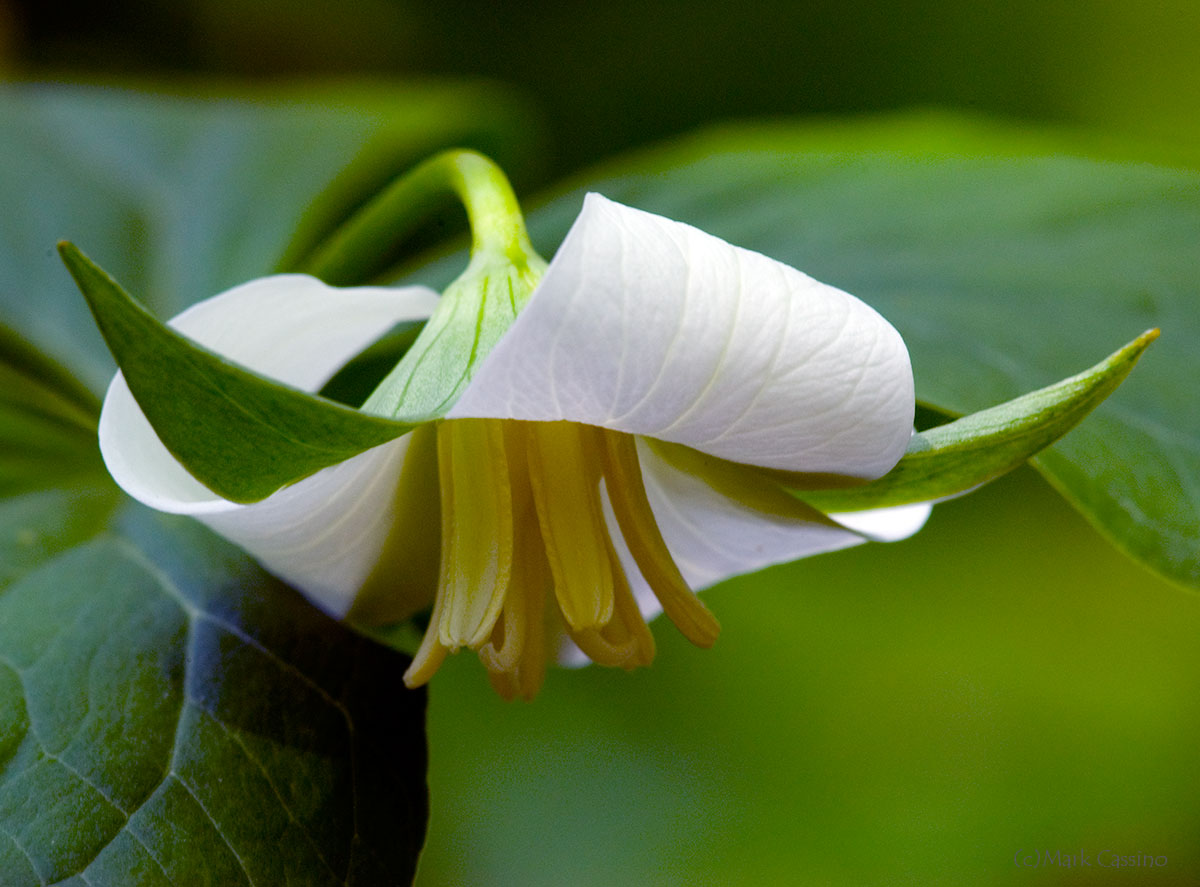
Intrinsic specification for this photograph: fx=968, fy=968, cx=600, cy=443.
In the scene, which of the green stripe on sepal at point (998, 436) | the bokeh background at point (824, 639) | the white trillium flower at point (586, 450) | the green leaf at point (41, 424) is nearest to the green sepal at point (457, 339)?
the white trillium flower at point (586, 450)

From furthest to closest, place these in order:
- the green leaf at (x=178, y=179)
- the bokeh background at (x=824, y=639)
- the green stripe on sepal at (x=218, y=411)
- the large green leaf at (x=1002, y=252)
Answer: the bokeh background at (x=824, y=639) < the green leaf at (x=178, y=179) < the large green leaf at (x=1002, y=252) < the green stripe on sepal at (x=218, y=411)

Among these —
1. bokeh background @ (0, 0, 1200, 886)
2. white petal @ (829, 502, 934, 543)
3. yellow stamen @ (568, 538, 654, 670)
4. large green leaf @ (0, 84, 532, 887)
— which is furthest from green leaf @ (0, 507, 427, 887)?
bokeh background @ (0, 0, 1200, 886)

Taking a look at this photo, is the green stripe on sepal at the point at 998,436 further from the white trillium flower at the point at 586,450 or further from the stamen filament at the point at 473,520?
the stamen filament at the point at 473,520

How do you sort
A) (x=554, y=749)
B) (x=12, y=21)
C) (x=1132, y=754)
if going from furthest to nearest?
(x=12, y=21), (x=1132, y=754), (x=554, y=749)

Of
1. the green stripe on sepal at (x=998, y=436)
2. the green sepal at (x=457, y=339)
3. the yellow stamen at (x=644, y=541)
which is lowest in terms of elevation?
the yellow stamen at (x=644, y=541)

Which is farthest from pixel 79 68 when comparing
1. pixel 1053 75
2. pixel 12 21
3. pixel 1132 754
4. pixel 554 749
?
pixel 1132 754

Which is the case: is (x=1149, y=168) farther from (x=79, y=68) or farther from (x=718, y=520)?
(x=79, y=68)
